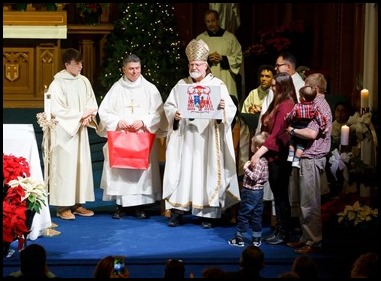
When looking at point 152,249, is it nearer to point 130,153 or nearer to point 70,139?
point 130,153

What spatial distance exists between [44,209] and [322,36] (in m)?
5.93

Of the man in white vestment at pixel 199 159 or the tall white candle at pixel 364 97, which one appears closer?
the tall white candle at pixel 364 97

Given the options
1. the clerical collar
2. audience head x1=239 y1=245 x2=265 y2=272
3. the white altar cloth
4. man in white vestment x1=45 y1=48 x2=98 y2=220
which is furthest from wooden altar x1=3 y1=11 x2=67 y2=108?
audience head x1=239 y1=245 x2=265 y2=272

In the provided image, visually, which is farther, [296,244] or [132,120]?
[132,120]

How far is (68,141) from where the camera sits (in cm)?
997

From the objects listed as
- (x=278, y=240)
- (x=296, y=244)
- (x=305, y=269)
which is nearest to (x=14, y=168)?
(x=278, y=240)

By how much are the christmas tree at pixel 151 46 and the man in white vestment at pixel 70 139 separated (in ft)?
11.8

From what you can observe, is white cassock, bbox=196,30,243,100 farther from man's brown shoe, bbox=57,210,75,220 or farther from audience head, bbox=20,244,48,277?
audience head, bbox=20,244,48,277

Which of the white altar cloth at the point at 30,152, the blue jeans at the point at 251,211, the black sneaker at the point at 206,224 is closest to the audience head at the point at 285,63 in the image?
the blue jeans at the point at 251,211

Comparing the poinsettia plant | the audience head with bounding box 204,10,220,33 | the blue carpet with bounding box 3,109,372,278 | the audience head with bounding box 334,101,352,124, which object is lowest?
the blue carpet with bounding box 3,109,372,278

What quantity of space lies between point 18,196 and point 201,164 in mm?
2122

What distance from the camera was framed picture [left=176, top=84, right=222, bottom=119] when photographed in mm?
9438

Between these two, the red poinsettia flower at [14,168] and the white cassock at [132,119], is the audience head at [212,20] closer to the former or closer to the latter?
the white cassock at [132,119]

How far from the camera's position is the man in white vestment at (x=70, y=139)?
9.91 meters
